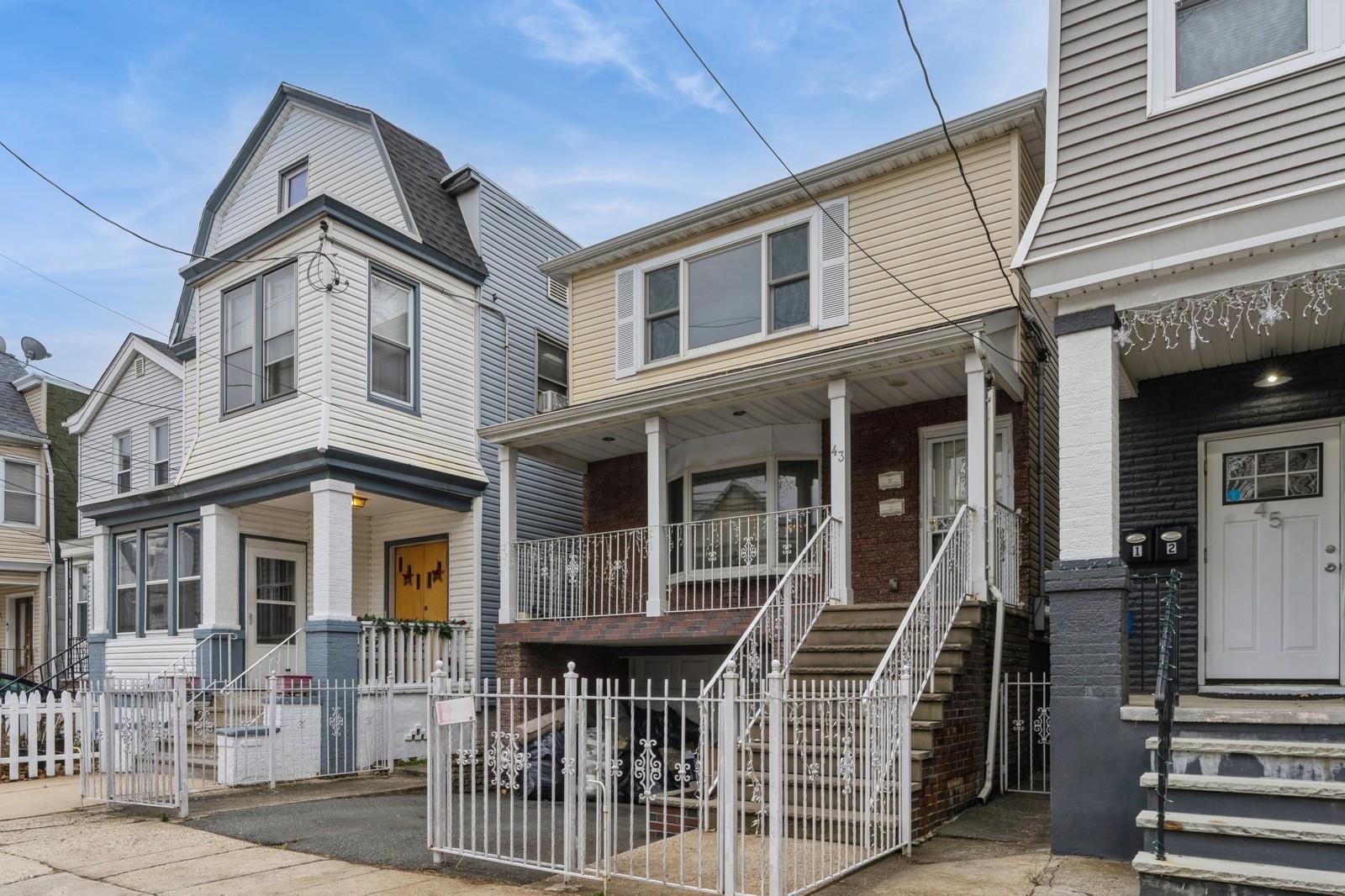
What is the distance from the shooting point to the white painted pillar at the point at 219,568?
13.9m

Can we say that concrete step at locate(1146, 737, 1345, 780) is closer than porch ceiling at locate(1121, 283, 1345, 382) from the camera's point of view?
Yes

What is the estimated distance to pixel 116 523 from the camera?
53.2 ft

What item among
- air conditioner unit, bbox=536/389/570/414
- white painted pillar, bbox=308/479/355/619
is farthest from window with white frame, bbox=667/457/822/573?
white painted pillar, bbox=308/479/355/619

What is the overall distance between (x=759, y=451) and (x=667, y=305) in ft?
8.49

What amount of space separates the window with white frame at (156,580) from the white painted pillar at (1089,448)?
13557mm

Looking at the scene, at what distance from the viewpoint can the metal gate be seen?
30.2 feet

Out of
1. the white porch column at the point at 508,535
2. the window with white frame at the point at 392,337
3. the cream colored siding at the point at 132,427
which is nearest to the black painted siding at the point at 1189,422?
the white porch column at the point at 508,535

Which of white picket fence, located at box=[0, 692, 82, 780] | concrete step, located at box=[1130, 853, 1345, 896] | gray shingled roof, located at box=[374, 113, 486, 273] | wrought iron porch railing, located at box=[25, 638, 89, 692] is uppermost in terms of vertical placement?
gray shingled roof, located at box=[374, 113, 486, 273]

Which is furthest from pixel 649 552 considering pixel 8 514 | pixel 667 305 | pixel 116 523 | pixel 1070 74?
pixel 8 514

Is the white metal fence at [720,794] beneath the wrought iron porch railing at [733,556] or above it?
beneath

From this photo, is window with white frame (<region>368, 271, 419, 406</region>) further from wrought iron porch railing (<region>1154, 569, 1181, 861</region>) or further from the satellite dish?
the satellite dish

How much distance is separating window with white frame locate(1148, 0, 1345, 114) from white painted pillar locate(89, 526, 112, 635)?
1613cm

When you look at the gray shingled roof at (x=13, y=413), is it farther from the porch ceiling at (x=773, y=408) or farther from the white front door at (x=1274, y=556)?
the white front door at (x=1274, y=556)

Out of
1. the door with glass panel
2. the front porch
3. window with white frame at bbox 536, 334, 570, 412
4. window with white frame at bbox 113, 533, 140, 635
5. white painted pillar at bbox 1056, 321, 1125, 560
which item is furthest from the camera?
window with white frame at bbox 536, 334, 570, 412
